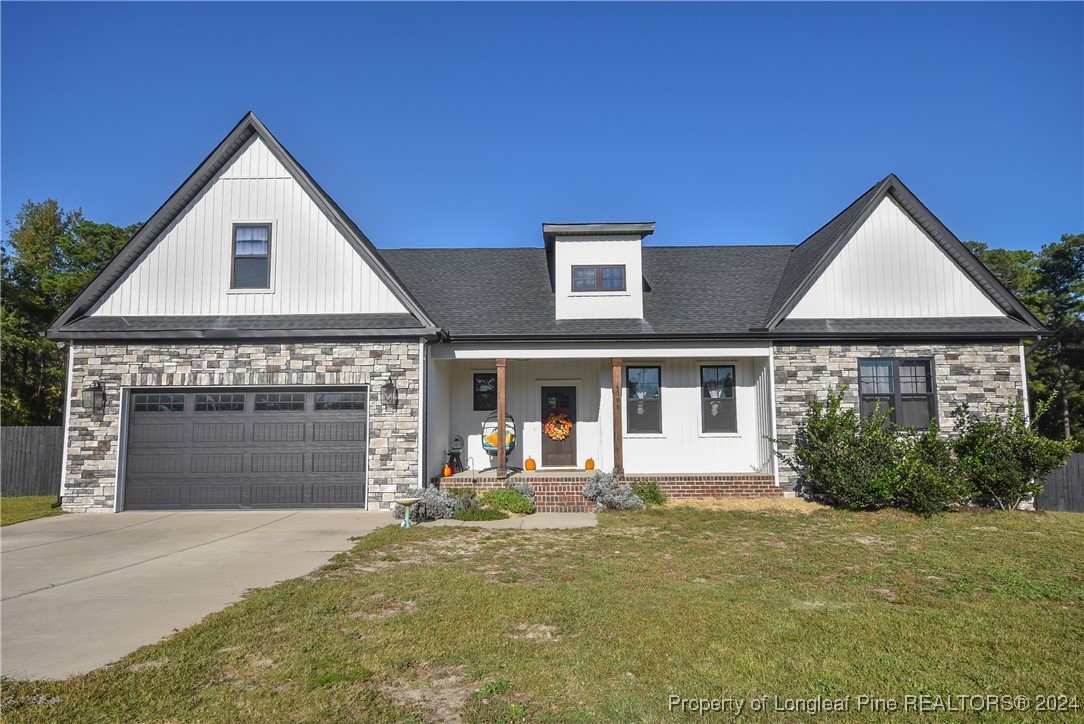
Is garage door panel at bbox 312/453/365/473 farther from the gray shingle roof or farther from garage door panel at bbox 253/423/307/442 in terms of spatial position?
the gray shingle roof

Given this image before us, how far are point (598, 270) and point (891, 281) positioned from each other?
6.48 meters

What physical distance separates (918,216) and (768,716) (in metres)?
13.3

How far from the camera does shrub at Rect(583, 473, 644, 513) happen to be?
12.1m

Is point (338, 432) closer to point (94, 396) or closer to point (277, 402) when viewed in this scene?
point (277, 402)

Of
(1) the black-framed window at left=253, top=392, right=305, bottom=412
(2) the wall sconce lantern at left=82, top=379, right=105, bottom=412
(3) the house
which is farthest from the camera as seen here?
(1) the black-framed window at left=253, top=392, right=305, bottom=412

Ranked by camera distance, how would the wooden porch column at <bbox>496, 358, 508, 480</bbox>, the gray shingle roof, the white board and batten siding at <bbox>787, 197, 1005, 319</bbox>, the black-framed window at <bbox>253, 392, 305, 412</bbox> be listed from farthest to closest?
the gray shingle roof → the white board and batten siding at <bbox>787, 197, 1005, 319</bbox> → the wooden porch column at <bbox>496, 358, 508, 480</bbox> → the black-framed window at <bbox>253, 392, 305, 412</bbox>

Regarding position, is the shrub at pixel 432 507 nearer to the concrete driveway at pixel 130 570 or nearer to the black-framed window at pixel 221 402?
the concrete driveway at pixel 130 570

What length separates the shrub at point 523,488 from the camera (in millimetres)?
12414

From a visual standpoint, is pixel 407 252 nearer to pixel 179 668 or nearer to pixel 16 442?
pixel 16 442

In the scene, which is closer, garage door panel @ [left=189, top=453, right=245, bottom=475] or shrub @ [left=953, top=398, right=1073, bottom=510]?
shrub @ [left=953, top=398, right=1073, bottom=510]

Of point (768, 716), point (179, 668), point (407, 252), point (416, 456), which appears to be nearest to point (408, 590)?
point (179, 668)

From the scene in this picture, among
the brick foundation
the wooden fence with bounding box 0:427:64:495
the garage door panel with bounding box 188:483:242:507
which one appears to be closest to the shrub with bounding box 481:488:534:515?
the brick foundation

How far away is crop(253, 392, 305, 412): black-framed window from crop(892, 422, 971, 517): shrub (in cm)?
1173

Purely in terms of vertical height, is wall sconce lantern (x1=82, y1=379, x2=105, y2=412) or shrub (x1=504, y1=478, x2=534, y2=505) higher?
wall sconce lantern (x1=82, y1=379, x2=105, y2=412)
